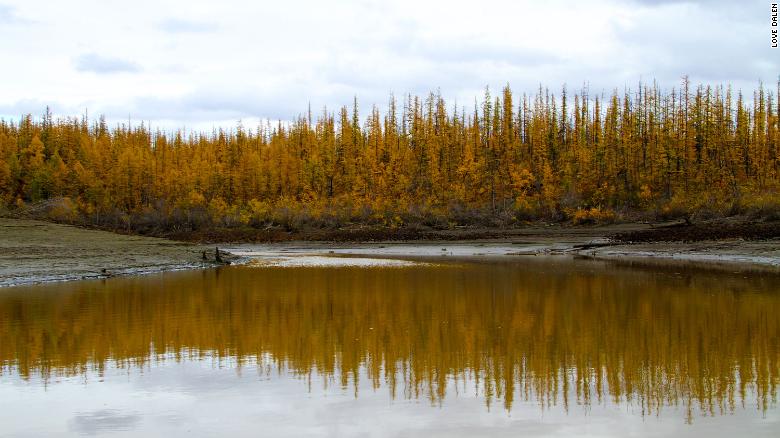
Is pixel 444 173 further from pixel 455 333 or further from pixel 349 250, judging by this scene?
pixel 455 333

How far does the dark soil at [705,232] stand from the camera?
45.3 meters

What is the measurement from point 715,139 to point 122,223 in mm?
74310

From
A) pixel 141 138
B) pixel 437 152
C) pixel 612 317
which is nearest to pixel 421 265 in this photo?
pixel 612 317

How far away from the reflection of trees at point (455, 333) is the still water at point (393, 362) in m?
0.06

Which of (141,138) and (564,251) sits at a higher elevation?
(141,138)

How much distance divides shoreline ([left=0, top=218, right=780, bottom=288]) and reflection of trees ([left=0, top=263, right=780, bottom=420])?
723 centimetres

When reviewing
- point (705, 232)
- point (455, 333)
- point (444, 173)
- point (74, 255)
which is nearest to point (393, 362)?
point (455, 333)

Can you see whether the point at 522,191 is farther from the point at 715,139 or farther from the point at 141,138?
the point at 141,138

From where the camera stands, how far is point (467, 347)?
13984 millimetres

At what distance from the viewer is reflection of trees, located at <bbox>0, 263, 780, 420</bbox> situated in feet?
36.3

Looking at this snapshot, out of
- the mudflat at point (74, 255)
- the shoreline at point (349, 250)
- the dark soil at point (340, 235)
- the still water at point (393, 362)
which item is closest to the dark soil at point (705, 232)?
the shoreline at point (349, 250)

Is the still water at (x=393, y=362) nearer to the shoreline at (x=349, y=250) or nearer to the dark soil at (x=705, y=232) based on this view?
the shoreline at (x=349, y=250)

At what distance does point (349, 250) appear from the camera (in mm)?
57812

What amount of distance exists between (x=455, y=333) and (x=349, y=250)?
139 ft
